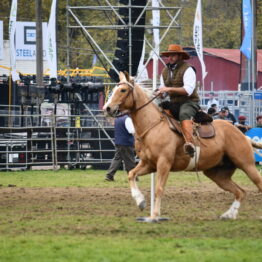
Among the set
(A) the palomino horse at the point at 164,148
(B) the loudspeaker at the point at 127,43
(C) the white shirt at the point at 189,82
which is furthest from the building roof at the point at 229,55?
(C) the white shirt at the point at 189,82

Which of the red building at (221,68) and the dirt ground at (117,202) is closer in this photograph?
the dirt ground at (117,202)

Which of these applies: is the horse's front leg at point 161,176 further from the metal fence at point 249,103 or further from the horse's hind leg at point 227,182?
the metal fence at point 249,103

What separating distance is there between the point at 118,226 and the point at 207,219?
1614mm

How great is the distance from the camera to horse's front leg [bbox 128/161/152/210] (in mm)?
12469

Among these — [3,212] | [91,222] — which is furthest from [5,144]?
[91,222]

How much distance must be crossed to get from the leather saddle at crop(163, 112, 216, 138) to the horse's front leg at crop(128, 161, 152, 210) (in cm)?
73

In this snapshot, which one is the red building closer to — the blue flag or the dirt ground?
the blue flag

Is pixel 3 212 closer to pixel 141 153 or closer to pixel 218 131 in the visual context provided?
pixel 141 153

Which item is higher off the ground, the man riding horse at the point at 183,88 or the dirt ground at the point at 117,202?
the man riding horse at the point at 183,88

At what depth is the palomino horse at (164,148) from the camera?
12531 mm

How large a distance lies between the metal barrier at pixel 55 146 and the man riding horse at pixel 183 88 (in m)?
13.0

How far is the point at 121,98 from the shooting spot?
12602 mm

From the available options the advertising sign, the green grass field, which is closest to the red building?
the advertising sign

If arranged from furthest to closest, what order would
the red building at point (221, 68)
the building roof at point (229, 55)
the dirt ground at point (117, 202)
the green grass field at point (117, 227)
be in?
1. the red building at point (221, 68)
2. the building roof at point (229, 55)
3. the dirt ground at point (117, 202)
4. the green grass field at point (117, 227)
